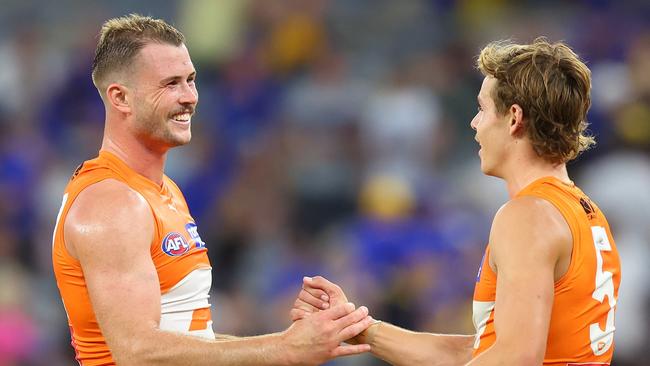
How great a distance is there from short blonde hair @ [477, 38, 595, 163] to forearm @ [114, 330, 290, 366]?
4.73ft

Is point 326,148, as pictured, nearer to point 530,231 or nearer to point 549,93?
point 549,93

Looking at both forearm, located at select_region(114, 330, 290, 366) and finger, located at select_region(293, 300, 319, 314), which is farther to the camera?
finger, located at select_region(293, 300, 319, 314)

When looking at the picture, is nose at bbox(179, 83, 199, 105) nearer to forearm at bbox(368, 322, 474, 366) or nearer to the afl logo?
the afl logo

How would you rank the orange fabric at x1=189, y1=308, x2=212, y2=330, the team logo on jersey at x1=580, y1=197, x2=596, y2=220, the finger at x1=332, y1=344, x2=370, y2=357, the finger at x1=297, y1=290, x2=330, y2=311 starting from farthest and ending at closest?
the finger at x1=297, y1=290, x2=330, y2=311 → the orange fabric at x1=189, y1=308, x2=212, y2=330 → the finger at x1=332, y1=344, x2=370, y2=357 → the team logo on jersey at x1=580, y1=197, x2=596, y2=220

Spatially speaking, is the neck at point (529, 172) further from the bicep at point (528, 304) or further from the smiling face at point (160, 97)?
the smiling face at point (160, 97)

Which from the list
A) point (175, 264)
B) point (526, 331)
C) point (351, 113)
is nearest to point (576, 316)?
point (526, 331)

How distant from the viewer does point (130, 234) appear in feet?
16.0

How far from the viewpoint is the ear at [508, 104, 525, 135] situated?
472 cm

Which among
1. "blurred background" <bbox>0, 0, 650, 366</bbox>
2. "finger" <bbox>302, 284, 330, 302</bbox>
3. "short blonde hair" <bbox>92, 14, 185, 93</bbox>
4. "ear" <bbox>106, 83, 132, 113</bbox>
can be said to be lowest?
"finger" <bbox>302, 284, 330, 302</bbox>

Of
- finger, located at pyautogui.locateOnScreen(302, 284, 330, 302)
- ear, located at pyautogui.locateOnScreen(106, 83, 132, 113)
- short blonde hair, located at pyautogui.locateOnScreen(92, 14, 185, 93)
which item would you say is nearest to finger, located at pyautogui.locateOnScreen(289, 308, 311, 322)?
finger, located at pyautogui.locateOnScreen(302, 284, 330, 302)

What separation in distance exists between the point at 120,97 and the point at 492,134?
5.84 ft

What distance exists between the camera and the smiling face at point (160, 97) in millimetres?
5348

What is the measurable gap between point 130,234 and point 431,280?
522cm

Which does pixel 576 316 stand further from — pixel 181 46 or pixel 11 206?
pixel 11 206
